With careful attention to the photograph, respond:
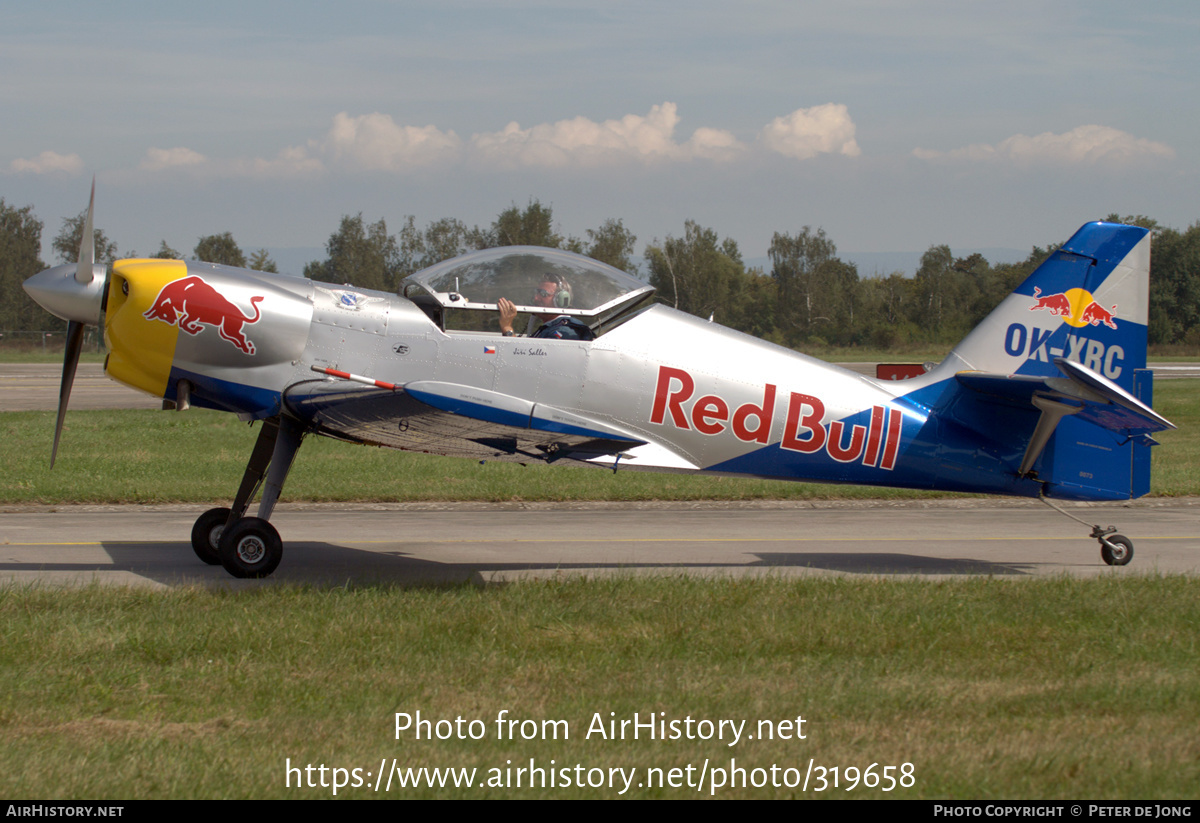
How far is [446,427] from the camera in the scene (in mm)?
7762

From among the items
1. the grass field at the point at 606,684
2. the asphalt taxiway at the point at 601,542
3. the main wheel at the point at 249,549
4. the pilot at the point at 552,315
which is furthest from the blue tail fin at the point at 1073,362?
the main wheel at the point at 249,549

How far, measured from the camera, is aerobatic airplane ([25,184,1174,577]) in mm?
7844

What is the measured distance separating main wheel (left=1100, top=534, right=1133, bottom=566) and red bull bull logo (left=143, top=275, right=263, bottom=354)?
7.89 metres

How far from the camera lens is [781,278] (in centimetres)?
10050

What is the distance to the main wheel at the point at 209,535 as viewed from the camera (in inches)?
348

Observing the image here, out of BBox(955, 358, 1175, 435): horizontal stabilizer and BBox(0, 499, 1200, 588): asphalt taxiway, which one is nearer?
BBox(955, 358, 1175, 435): horizontal stabilizer

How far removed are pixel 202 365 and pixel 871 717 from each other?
5.72 m

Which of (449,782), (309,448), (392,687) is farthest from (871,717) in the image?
(309,448)

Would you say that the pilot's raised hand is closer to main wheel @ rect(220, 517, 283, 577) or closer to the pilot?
the pilot

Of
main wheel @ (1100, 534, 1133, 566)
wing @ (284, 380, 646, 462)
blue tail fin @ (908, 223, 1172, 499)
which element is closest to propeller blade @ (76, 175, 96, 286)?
wing @ (284, 380, 646, 462)

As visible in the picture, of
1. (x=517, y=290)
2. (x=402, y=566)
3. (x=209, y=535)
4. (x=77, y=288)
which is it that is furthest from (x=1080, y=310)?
(x=77, y=288)

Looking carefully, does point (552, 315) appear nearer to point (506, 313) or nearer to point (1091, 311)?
point (506, 313)
